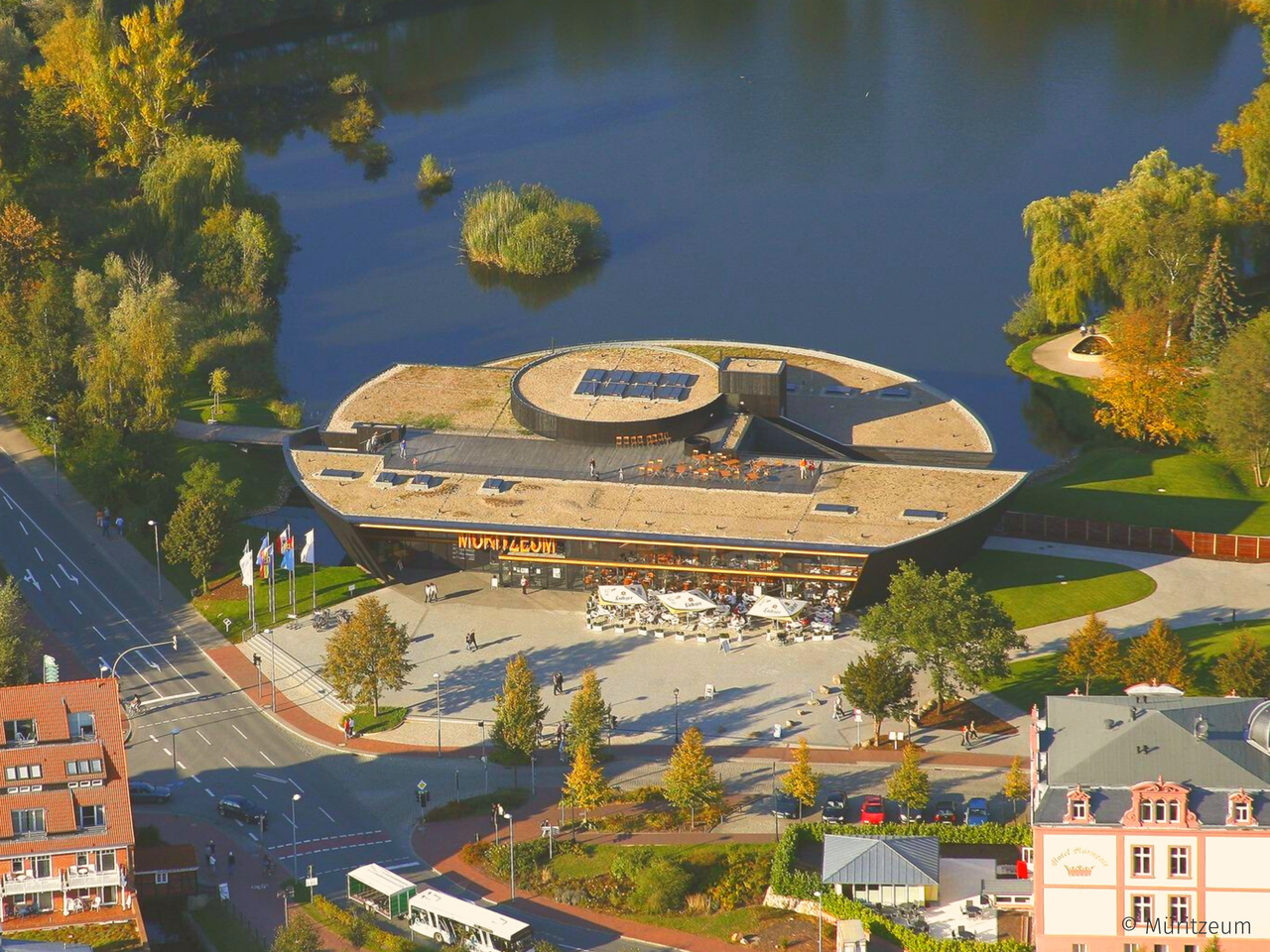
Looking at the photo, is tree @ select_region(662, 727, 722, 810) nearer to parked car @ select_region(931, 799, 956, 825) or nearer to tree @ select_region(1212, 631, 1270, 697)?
parked car @ select_region(931, 799, 956, 825)

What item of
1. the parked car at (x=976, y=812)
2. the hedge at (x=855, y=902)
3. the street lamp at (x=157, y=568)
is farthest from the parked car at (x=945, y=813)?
the street lamp at (x=157, y=568)

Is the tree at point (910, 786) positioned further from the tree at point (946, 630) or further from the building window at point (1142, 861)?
the building window at point (1142, 861)

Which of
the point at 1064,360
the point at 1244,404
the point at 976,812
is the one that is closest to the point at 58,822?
the point at 976,812

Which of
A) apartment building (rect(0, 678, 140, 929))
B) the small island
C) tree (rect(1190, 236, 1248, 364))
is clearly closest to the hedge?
apartment building (rect(0, 678, 140, 929))

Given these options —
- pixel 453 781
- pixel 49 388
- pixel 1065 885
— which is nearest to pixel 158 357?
pixel 49 388

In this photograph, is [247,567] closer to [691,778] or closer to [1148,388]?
[691,778]

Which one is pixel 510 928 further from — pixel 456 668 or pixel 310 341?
pixel 310 341
